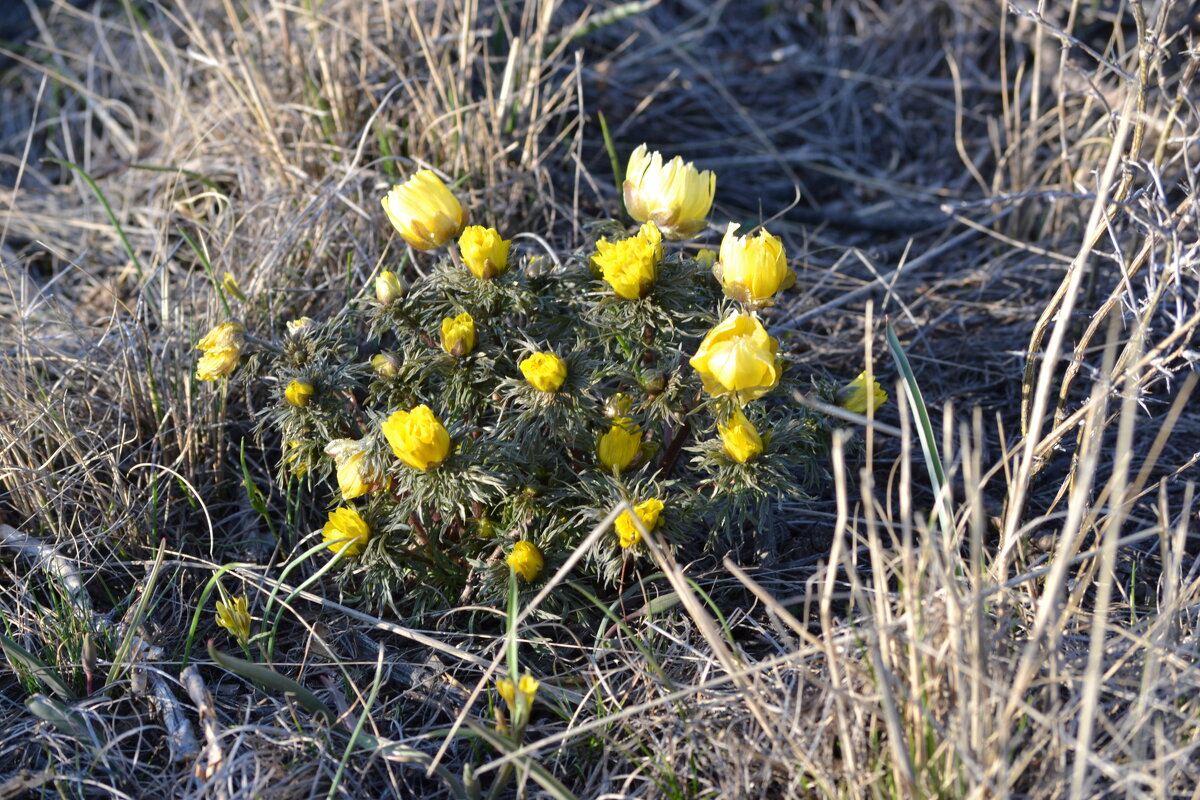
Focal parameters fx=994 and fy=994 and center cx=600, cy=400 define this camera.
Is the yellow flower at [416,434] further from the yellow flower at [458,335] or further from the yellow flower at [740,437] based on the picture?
the yellow flower at [740,437]

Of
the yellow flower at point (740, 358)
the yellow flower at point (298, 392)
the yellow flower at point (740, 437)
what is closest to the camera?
the yellow flower at point (740, 358)

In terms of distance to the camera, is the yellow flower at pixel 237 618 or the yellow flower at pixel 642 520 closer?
the yellow flower at pixel 642 520

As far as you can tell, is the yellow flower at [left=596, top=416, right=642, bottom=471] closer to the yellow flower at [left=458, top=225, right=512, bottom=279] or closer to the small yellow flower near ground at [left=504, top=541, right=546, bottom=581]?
the small yellow flower near ground at [left=504, top=541, right=546, bottom=581]

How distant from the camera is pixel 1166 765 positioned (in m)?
1.30

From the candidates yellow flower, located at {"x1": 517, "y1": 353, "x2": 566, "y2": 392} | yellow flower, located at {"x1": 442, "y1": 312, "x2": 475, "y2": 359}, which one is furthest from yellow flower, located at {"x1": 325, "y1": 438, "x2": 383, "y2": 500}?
yellow flower, located at {"x1": 517, "y1": 353, "x2": 566, "y2": 392}

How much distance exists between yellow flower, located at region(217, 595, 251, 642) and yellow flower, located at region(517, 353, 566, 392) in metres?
0.66

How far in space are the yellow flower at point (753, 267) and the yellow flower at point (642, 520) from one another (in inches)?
14.4

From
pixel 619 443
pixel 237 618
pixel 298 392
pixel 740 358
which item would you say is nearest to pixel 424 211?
pixel 298 392

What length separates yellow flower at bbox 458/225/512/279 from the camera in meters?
1.65

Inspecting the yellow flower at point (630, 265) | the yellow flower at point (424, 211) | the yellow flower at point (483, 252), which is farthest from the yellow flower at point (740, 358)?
the yellow flower at point (424, 211)

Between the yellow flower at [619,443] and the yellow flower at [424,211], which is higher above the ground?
the yellow flower at [424,211]

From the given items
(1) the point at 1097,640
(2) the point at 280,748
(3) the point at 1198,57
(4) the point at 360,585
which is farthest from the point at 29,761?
(3) the point at 1198,57

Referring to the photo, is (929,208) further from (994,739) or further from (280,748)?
(280,748)

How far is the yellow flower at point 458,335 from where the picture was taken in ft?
5.41
